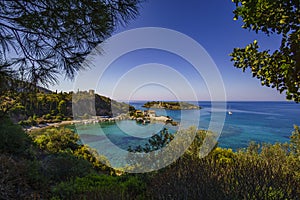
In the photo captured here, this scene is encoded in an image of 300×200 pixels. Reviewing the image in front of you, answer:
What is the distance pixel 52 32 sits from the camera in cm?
212

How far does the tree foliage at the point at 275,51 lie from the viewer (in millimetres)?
977

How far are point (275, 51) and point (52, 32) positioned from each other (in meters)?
2.48

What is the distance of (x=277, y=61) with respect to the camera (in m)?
1.17

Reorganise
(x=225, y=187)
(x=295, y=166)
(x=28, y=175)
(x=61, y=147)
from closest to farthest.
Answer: (x=225, y=187) < (x=28, y=175) < (x=295, y=166) < (x=61, y=147)

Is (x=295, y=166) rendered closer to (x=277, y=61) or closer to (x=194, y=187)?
(x=194, y=187)

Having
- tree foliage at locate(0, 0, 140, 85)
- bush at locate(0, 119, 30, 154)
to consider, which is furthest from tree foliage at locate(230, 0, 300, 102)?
bush at locate(0, 119, 30, 154)

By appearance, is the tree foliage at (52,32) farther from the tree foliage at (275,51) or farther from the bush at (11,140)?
the bush at (11,140)

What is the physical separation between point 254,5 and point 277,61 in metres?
0.45

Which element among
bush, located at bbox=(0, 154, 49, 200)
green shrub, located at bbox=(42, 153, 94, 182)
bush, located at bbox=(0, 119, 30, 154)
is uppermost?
bush, located at bbox=(0, 119, 30, 154)

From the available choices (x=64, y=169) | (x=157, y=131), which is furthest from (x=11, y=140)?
(x=157, y=131)

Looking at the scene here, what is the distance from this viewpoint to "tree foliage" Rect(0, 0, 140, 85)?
1.89 meters

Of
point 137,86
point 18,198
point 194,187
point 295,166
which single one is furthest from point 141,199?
point 137,86

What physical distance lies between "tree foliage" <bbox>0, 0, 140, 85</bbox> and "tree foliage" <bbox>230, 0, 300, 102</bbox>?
5.56ft

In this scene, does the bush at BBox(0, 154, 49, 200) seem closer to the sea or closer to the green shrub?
the green shrub
